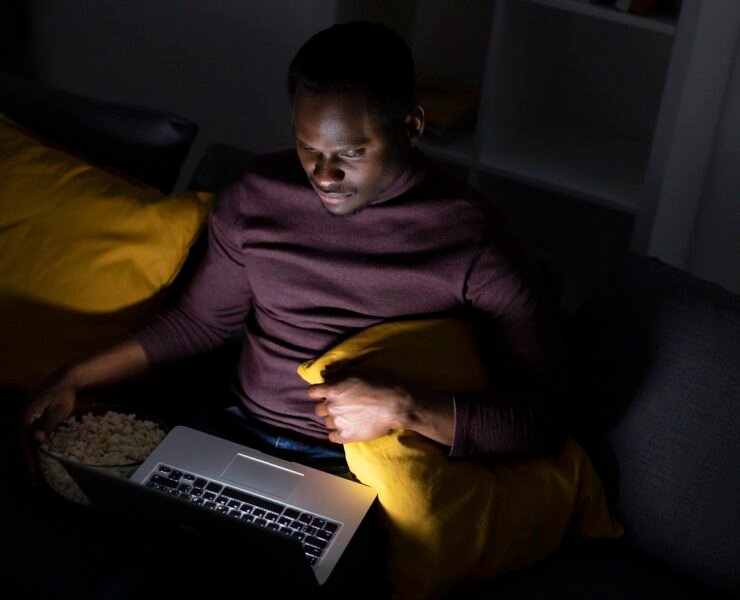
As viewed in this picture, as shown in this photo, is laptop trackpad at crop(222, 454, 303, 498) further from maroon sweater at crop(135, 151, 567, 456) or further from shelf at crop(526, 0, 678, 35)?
shelf at crop(526, 0, 678, 35)

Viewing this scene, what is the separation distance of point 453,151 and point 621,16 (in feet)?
1.58

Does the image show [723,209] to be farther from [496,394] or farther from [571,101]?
[496,394]

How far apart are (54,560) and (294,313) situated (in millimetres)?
490

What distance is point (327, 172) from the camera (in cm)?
151

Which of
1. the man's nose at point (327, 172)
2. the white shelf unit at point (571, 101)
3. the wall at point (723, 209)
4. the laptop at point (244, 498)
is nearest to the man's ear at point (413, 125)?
the man's nose at point (327, 172)

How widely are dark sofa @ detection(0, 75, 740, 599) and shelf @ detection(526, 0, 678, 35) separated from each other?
1.93ft

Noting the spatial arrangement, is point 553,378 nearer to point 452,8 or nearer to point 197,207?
point 197,207

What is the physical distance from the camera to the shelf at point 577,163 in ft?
7.52

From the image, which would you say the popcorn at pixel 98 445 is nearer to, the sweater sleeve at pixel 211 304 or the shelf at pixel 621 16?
the sweater sleeve at pixel 211 304

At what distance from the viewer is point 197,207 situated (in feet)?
6.06

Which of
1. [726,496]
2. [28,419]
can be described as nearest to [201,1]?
[28,419]

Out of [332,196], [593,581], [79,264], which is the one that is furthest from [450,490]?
[79,264]

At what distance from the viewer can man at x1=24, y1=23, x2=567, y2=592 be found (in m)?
1.48

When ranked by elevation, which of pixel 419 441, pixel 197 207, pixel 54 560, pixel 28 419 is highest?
pixel 197 207
